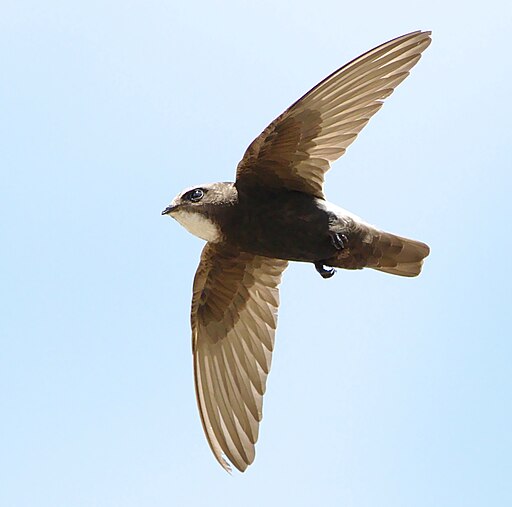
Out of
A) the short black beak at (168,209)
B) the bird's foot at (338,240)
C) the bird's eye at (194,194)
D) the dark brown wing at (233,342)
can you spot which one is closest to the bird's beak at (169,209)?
the short black beak at (168,209)

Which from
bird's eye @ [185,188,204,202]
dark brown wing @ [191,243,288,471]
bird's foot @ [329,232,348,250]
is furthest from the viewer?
dark brown wing @ [191,243,288,471]

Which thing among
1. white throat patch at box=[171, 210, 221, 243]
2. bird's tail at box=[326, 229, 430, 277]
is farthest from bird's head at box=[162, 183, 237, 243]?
bird's tail at box=[326, 229, 430, 277]

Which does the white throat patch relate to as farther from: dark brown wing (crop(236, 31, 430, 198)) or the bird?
dark brown wing (crop(236, 31, 430, 198))

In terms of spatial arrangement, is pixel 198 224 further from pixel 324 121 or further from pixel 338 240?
pixel 324 121

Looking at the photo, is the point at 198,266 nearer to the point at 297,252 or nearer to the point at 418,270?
the point at 297,252

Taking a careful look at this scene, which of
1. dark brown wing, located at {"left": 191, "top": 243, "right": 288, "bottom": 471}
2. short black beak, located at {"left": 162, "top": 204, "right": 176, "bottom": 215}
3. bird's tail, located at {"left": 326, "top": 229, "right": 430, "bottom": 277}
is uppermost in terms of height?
short black beak, located at {"left": 162, "top": 204, "right": 176, "bottom": 215}

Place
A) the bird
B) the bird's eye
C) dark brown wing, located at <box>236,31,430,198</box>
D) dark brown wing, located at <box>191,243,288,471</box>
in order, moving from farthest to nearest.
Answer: dark brown wing, located at <box>191,243,288,471</box>, the bird's eye, the bird, dark brown wing, located at <box>236,31,430,198</box>

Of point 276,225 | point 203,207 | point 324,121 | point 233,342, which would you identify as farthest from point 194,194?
point 233,342

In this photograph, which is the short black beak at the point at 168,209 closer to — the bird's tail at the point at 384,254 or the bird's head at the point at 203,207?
the bird's head at the point at 203,207
